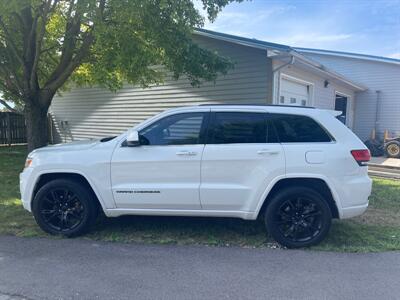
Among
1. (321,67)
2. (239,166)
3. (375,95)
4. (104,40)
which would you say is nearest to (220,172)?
(239,166)

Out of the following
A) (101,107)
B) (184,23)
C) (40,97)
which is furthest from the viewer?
(101,107)

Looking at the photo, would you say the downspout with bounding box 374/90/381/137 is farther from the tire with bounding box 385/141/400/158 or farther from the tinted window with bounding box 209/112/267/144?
the tinted window with bounding box 209/112/267/144

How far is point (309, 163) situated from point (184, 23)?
185 inches

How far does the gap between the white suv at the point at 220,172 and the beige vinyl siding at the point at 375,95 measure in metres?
14.1

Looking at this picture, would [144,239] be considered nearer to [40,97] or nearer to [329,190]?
[329,190]

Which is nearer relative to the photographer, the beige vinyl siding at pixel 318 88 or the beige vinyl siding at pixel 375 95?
the beige vinyl siding at pixel 318 88

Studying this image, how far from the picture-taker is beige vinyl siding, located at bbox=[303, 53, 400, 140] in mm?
16438

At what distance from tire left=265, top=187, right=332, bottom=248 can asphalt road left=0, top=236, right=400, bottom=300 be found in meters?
0.19

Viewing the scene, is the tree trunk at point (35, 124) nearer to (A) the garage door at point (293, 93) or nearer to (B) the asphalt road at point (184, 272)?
(B) the asphalt road at point (184, 272)

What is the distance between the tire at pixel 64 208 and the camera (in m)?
4.69

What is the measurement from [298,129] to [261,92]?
17.3 feet

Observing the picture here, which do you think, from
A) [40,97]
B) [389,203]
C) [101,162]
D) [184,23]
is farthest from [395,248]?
[40,97]

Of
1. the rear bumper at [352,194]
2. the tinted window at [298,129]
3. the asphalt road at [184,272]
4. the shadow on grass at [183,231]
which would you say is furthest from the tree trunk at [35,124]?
the rear bumper at [352,194]

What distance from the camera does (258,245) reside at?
14.9 ft
